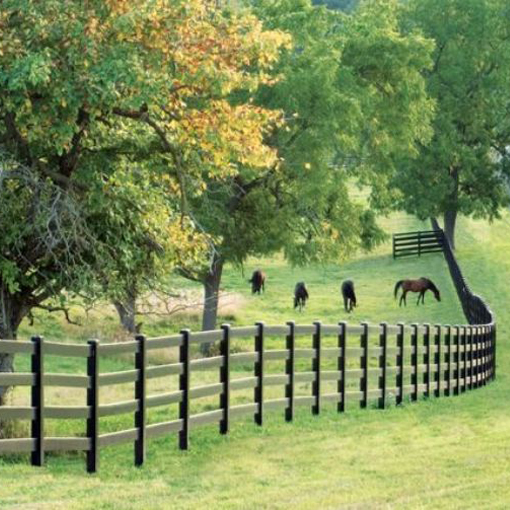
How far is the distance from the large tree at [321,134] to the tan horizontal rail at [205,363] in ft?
60.4

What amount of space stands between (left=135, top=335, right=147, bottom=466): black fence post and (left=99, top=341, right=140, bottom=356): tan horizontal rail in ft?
0.21

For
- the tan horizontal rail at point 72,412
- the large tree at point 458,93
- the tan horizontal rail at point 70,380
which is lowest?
the tan horizontal rail at point 72,412

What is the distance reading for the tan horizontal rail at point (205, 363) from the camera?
14.8m

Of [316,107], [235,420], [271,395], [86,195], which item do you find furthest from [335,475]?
[316,107]

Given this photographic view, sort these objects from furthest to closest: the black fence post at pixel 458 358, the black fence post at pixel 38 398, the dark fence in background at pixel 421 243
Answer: the dark fence in background at pixel 421 243, the black fence post at pixel 458 358, the black fence post at pixel 38 398

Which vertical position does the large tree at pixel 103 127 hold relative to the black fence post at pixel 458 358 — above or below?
above

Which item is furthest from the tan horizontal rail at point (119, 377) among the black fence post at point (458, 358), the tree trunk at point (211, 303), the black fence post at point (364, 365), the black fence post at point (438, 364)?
the tree trunk at point (211, 303)

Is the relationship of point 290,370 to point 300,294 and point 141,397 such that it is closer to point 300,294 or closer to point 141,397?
point 141,397

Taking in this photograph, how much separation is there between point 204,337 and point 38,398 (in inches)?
117

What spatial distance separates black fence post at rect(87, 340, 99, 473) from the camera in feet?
42.4

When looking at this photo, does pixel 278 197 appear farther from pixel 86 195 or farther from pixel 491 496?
pixel 491 496

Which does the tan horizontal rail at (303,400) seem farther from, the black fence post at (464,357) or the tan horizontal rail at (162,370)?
the black fence post at (464,357)

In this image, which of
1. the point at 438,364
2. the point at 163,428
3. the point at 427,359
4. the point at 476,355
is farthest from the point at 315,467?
the point at 476,355

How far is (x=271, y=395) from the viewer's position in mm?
24578
